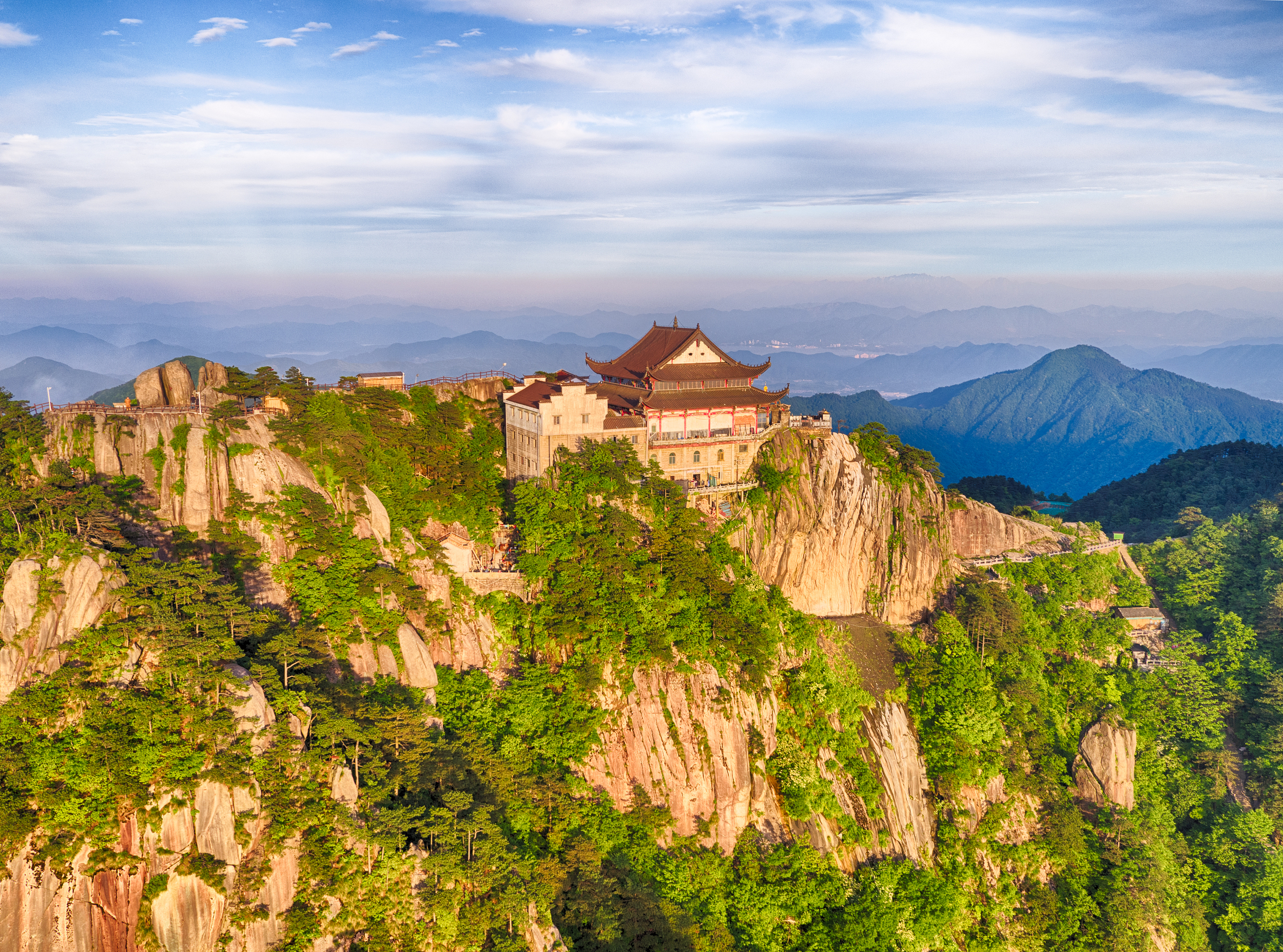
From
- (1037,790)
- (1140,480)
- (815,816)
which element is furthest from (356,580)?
(1140,480)

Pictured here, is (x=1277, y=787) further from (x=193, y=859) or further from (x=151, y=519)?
(x=151, y=519)

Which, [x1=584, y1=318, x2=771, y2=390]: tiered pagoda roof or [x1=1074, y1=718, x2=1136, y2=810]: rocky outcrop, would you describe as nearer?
[x1=1074, y1=718, x2=1136, y2=810]: rocky outcrop

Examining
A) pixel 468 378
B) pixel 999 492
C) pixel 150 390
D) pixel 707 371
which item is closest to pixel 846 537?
pixel 707 371

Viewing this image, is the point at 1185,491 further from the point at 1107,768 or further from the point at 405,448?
the point at 405,448

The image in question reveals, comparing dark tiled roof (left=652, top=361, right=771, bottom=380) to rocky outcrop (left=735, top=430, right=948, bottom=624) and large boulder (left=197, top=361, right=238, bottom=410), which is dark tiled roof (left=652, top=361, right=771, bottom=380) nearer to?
rocky outcrop (left=735, top=430, right=948, bottom=624)

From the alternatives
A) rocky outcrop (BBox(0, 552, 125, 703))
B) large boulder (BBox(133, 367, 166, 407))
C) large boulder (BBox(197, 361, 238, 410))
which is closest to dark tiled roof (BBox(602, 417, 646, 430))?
large boulder (BBox(197, 361, 238, 410))

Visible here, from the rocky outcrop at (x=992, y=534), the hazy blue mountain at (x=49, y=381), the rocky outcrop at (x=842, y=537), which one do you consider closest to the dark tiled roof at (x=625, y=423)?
the rocky outcrop at (x=842, y=537)

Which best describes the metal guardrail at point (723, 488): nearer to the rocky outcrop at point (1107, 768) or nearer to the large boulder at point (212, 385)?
the large boulder at point (212, 385)
